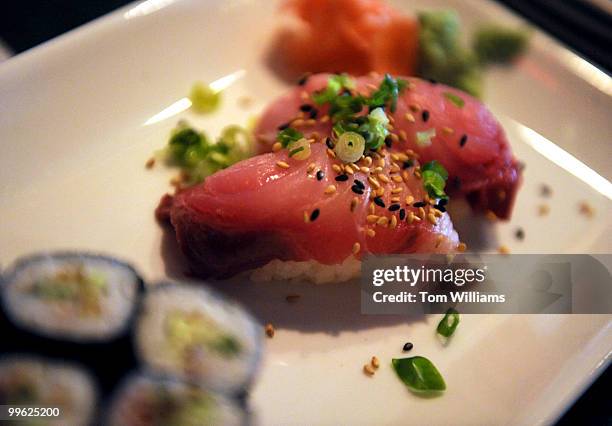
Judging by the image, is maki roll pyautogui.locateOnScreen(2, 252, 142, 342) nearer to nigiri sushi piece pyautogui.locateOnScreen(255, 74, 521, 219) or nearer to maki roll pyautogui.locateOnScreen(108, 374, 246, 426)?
maki roll pyautogui.locateOnScreen(108, 374, 246, 426)

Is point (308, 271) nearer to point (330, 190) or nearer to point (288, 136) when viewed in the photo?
point (330, 190)

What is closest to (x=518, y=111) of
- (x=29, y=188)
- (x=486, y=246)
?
→ (x=486, y=246)

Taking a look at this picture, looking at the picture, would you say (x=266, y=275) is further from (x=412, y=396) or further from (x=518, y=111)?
(x=518, y=111)

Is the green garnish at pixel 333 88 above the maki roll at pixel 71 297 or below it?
above

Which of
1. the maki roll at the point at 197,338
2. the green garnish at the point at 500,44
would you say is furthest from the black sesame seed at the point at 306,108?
the green garnish at the point at 500,44

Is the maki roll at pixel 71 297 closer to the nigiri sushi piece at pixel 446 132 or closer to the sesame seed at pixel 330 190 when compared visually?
the sesame seed at pixel 330 190

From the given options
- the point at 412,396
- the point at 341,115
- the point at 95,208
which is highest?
the point at 341,115
